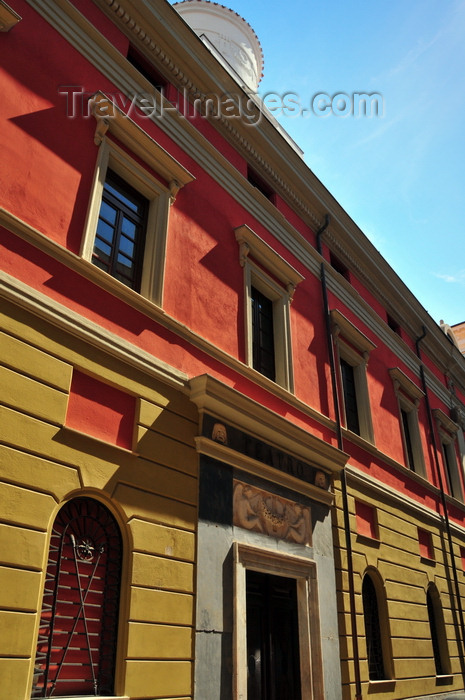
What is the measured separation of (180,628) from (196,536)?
0.97 metres

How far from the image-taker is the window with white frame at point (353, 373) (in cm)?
1153

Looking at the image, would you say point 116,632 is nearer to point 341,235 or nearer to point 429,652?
point 429,652

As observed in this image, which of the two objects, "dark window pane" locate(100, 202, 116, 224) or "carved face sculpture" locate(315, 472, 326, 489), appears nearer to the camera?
"dark window pane" locate(100, 202, 116, 224)

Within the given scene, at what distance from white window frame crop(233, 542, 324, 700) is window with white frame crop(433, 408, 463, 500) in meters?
8.50

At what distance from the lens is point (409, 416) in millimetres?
14430

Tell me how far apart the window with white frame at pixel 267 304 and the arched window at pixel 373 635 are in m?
3.91

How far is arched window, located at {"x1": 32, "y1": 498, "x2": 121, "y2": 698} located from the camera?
16.4 ft

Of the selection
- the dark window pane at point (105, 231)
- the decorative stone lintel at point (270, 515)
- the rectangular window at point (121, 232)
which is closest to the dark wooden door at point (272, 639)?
the decorative stone lintel at point (270, 515)

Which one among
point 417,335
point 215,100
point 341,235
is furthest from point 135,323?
point 417,335

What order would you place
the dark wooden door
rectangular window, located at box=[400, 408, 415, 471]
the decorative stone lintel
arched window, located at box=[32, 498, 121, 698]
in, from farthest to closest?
rectangular window, located at box=[400, 408, 415, 471]
the decorative stone lintel
the dark wooden door
arched window, located at box=[32, 498, 121, 698]

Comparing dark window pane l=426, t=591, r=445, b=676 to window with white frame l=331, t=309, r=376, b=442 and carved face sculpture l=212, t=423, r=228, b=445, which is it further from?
carved face sculpture l=212, t=423, r=228, b=445

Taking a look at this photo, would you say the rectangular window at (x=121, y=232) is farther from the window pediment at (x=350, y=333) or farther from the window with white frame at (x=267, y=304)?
the window pediment at (x=350, y=333)

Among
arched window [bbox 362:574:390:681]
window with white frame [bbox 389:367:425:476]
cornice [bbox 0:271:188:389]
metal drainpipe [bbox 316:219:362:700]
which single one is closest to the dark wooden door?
metal drainpipe [bbox 316:219:362:700]

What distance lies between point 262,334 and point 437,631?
7.51 metres
